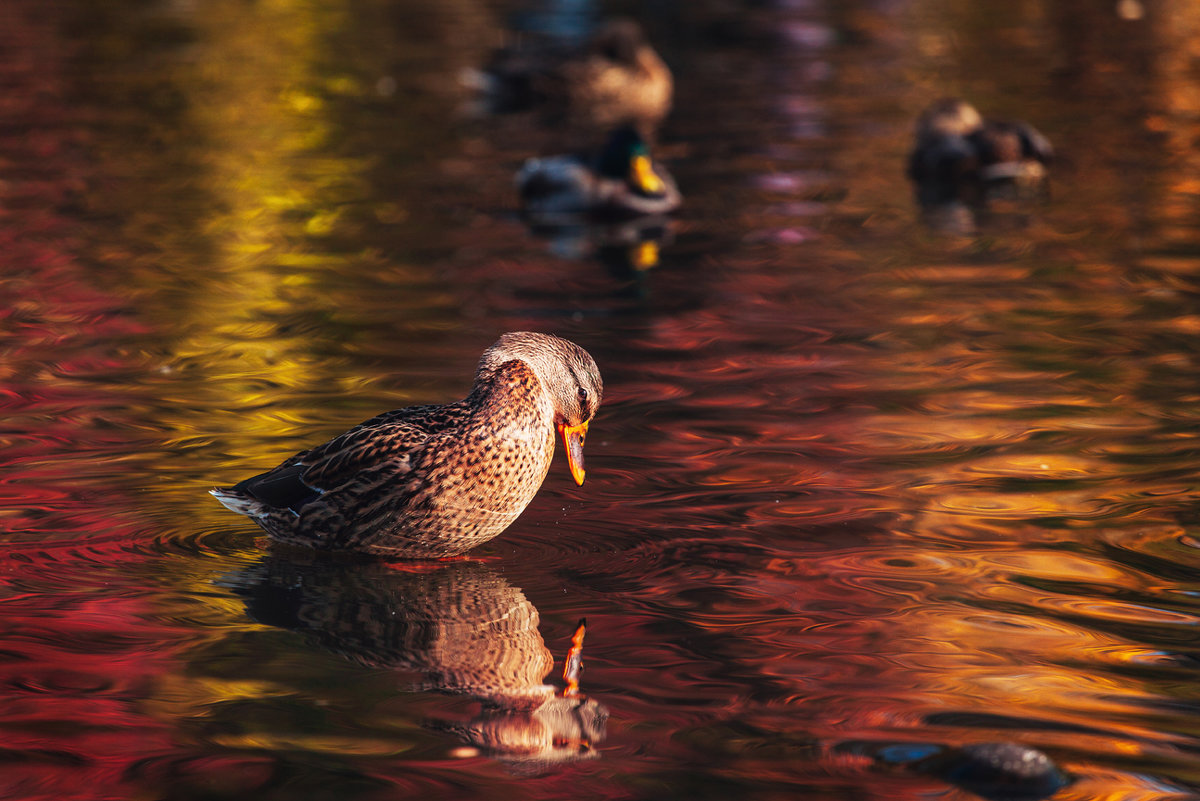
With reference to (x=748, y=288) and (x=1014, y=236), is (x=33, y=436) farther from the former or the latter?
(x=1014, y=236)

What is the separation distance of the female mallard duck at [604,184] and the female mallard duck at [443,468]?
22.4 feet

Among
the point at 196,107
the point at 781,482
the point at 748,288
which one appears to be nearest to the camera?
the point at 781,482

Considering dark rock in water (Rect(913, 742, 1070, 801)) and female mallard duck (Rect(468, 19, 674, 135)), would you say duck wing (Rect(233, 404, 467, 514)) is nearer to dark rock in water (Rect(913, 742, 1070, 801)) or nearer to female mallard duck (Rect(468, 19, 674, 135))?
dark rock in water (Rect(913, 742, 1070, 801))

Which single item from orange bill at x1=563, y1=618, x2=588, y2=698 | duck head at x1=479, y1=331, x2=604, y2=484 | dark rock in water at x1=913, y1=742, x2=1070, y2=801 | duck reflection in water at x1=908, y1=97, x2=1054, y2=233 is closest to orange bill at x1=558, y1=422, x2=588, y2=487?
duck head at x1=479, y1=331, x2=604, y2=484

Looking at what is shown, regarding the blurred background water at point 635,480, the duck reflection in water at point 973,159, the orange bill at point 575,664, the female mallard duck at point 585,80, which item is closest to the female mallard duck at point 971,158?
the duck reflection in water at point 973,159

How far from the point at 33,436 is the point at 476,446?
273 centimetres

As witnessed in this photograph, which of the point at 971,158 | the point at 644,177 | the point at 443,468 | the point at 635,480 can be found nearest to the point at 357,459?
the point at 443,468

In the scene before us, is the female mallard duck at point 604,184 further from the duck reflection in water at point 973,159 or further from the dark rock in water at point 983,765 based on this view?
the dark rock in water at point 983,765

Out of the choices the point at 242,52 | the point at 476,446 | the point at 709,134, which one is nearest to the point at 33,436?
the point at 476,446

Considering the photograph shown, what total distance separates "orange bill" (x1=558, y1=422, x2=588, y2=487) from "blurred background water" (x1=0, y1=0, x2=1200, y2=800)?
33 cm

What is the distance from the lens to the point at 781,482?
6.67 metres

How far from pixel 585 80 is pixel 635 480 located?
1298cm

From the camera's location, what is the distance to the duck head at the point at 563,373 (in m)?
5.70

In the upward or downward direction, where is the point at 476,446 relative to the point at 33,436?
upward
